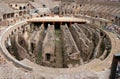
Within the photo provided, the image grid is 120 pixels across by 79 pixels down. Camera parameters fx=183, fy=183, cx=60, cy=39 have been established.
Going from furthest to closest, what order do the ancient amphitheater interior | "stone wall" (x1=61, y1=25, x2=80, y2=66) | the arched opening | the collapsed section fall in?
the arched opening, the collapsed section, "stone wall" (x1=61, y1=25, x2=80, y2=66), the ancient amphitheater interior

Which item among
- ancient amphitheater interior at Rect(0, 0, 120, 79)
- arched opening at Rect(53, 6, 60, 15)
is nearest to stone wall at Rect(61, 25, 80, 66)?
ancient amphitheater interior at Rect(0, 0, 120, 79)

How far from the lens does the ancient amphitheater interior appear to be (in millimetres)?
11802

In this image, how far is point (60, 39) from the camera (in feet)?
111

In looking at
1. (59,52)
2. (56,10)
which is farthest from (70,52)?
(56,10)

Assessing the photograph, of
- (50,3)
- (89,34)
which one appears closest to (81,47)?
(89,34)

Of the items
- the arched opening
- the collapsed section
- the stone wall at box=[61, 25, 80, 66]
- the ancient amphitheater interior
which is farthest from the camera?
the arched opening

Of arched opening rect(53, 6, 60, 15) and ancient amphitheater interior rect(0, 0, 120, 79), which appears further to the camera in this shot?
arched opening rect(53, 6, 60, 15)

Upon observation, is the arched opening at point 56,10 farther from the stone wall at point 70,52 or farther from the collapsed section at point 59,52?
the stone wall at point 70,52

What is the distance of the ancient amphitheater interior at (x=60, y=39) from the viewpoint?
38.7ft

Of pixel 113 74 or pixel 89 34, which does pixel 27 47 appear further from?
pixel 113 74

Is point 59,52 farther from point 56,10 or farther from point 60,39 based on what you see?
point 56,10

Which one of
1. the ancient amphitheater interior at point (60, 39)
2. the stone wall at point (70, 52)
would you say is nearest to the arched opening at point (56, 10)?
the ancient amphitheater interior at point (60, 39)

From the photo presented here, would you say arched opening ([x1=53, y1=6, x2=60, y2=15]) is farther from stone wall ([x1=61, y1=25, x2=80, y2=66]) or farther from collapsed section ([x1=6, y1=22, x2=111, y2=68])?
stone wall ([x1=61, y1=25, x2=80, y2=66])

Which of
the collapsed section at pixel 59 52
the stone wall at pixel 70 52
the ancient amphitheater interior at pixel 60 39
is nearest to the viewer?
the ancient amphitheater interior at pixel 60 39
